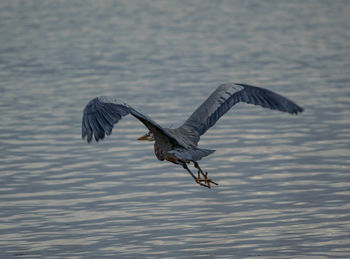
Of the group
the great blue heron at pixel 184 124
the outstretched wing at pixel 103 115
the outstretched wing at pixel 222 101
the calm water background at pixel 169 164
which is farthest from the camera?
the outstretched wing at pixel 222 101

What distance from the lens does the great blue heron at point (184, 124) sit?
1042cm

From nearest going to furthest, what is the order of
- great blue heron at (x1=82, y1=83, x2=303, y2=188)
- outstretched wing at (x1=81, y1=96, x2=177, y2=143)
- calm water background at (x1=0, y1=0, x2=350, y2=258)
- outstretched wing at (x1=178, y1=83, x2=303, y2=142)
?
outstretched wing at (x1=81, y1=96, x2=177, y2=143), great blue heron at (x1=82, y1=83, x2=303, y2=188), calm water background at (x1=0, y1=0, x2=350, y2=258), outstretched wing at (x1=178, y1=83, x2=303, y2=142)

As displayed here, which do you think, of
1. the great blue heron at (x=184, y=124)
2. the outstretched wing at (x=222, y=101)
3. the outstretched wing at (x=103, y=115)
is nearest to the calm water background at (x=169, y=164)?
the great blue heron at (x=184, y=124)

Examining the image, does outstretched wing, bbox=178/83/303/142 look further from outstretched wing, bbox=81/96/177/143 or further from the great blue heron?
outstretched wing, bbox=81/96/177/143

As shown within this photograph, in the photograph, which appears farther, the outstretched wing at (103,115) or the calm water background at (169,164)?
the calm water background at (169,164)

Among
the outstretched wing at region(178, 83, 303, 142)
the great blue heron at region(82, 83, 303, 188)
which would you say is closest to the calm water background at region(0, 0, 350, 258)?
the great blue heron at region(82, 83, 303, 188)

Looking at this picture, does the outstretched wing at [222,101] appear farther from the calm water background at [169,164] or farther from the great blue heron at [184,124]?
the calm water background at [169,164]

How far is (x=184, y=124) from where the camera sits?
1236 centimetres

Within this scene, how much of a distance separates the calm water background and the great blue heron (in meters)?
1.10

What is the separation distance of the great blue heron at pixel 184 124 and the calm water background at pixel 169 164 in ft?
3.60

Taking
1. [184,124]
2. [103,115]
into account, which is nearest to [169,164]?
[184,124]

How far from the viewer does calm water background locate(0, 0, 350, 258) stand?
11812mm

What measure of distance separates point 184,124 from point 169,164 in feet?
12.1

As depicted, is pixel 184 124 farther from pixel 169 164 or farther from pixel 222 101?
pixel 169 164
